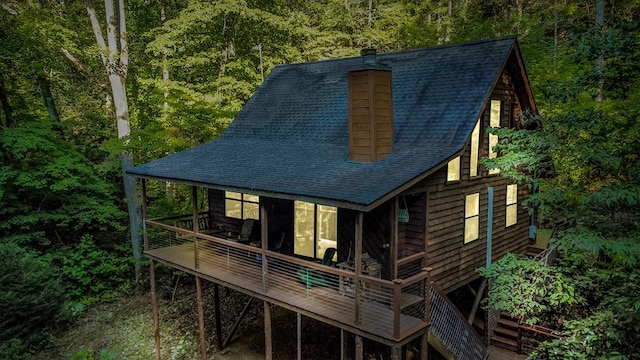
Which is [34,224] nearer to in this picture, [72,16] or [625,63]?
[72,16]

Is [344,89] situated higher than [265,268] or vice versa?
[344,89]

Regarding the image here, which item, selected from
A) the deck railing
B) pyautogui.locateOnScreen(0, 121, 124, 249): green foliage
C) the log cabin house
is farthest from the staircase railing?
pyautogui.locateOnScreen(0, 121, 124, 249): green foliage

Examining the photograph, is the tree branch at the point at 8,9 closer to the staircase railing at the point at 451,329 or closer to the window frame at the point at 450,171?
the window frame at the point at 450,171

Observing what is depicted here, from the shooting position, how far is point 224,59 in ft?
65.7

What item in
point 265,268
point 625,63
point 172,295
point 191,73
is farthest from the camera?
point 191,73

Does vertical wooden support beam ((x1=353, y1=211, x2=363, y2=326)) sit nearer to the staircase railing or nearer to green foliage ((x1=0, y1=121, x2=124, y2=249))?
the staircase railing

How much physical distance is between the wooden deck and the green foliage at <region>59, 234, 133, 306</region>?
20.5 ft

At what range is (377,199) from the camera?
7.03 metres

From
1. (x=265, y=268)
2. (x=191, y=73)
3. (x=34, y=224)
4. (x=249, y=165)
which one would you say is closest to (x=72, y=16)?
(x=191, y=73)

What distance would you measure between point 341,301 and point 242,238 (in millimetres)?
4386

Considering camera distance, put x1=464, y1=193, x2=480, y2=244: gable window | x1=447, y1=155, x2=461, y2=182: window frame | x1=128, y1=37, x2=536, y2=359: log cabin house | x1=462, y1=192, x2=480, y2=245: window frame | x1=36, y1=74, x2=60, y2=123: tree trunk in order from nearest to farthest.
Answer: x1=128, y1=37, x2=536, y2=359: log cabin house → x1=447, y1=155, x2=461, y2=182: window frame → x1=462, y1=192, x2=480, y2=245: window frame → x1=464, y1=193, x2=480, y2=244: gable window → x1=36, y1=74, x2=60, y2=123: tree trunk

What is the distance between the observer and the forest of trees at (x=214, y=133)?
820cm

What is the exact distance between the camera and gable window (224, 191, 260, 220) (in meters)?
12.7

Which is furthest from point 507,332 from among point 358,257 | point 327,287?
point 358,257
